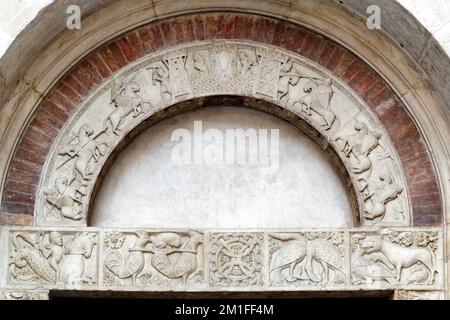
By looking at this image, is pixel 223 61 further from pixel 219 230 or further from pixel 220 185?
pixel 219 230

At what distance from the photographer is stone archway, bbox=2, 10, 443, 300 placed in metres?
8.71

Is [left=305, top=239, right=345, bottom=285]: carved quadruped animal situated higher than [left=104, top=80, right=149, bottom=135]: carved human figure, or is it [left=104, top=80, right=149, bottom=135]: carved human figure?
[left=104, top=80, right=149, bottom=135]: carved human figure

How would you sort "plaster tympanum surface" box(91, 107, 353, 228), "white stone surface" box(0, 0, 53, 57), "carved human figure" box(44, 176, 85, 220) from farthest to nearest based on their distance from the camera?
1. "plaster tympanum surface" box(91, 107, 353, 228)
2. "carved human figure" box(44, 176, 85, 220)
3. "white stone surface" box(0, 0, 53, 57)

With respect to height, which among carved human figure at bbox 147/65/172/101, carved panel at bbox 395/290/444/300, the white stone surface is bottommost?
carved panel at bbox 395/290/444/300

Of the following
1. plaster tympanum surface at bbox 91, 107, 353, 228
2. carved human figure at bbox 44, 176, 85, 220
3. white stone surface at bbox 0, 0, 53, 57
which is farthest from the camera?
plaster tympanum surface at bbox 91, 107, 353, 228

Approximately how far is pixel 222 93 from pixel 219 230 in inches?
38.7

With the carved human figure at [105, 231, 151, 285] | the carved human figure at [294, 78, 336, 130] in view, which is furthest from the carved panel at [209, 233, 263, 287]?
the carved human figure at [294, 78, 336, 130]

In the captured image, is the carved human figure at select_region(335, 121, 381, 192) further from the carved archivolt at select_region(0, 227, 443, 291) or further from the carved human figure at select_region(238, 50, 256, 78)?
the carved human figure at select_region(238, 50, 256, 78)

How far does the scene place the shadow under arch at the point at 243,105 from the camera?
8953 millimetres

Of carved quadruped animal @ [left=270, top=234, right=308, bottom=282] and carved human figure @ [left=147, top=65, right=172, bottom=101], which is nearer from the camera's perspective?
carved quadruped animal @ [left=270, top=234, right=308, bottom=282]

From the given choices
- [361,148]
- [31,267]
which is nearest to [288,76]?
[361,148]

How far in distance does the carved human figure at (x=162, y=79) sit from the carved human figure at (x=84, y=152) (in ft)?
1.69

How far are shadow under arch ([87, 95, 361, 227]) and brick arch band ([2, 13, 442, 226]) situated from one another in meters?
0.40

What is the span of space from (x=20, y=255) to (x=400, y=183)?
268cm
